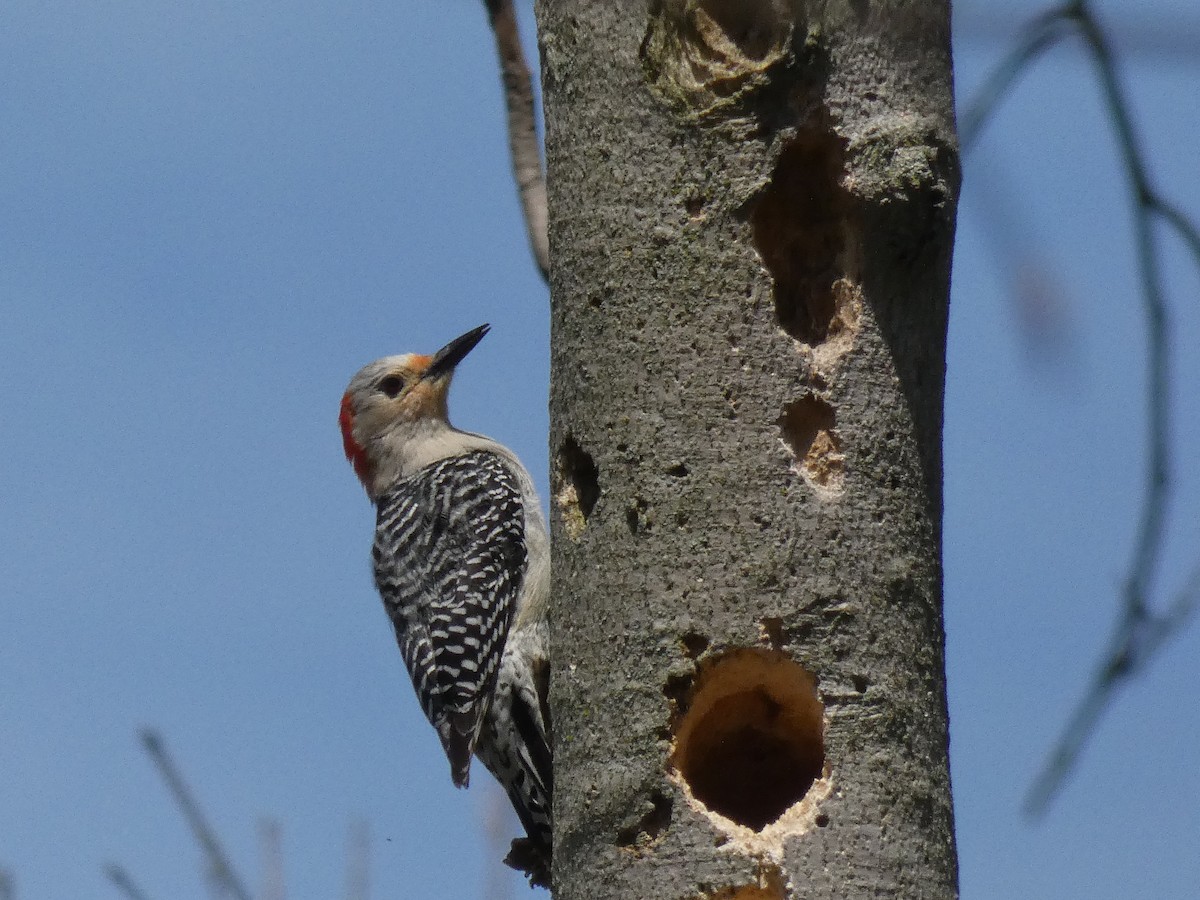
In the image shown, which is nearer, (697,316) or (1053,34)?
(1053,34)

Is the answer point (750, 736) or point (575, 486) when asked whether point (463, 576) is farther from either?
point (750, 736)

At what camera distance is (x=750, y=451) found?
323 cm

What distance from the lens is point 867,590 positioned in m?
3.17

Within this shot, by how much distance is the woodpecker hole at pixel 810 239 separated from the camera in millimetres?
3367

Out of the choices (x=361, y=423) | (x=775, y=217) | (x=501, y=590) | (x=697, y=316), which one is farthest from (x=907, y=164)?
(x=361, y=423)

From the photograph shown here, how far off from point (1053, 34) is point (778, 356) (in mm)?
1042

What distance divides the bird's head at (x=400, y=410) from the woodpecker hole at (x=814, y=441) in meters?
3.68

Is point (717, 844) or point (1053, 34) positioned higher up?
point (1053, 34)

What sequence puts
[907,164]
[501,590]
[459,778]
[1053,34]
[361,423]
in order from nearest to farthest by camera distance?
[1053,34] → [907,164] → [459,778] → [501,590] → [361,423]

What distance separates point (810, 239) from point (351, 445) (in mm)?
3943

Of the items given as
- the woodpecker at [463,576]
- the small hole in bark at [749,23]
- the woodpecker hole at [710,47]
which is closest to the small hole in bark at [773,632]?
the woodpecker hole at [710,47]

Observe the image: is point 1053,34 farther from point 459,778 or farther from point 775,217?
point 459,778

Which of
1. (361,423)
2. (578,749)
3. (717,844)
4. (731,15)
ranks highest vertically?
(361,423)

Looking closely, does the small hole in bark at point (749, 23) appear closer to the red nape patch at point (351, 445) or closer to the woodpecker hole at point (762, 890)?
the woodpecker hole at point (762, 890)
